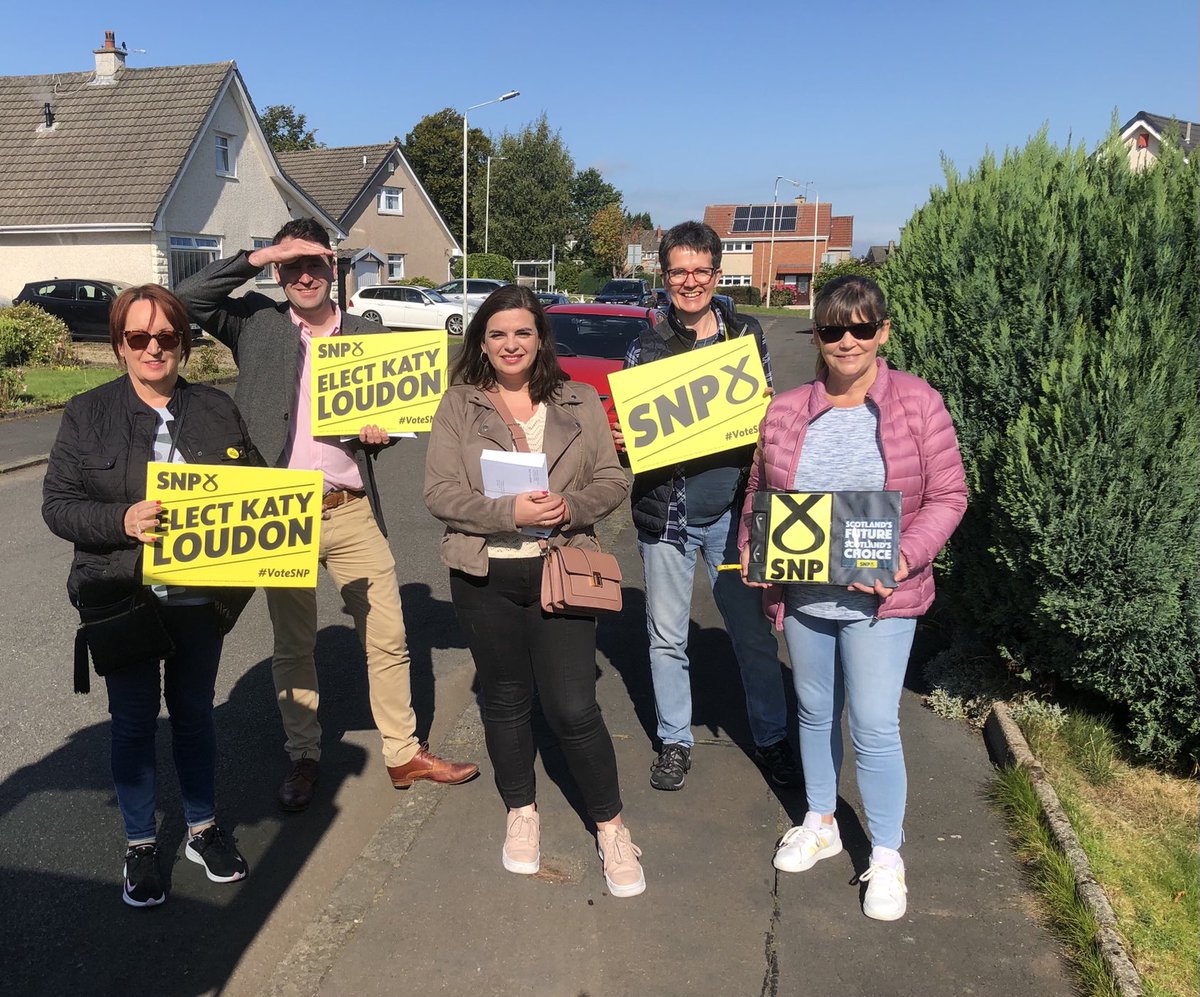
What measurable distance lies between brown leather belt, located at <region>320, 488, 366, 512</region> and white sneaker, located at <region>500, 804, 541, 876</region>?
1.36 meters

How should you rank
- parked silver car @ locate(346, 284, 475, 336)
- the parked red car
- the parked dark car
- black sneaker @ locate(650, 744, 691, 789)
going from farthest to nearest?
the parked dark car → parked silver car @ locate(346, 284, 475, 336) → the parked red car → black sneaker @ locate(650, 744, 691, 789)

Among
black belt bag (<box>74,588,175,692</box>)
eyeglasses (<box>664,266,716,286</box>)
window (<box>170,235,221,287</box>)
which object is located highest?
window (<box>170,235,221,287</box>)

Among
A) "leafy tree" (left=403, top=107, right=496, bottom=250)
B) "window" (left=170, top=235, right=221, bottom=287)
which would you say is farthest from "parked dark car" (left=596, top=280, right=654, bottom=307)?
"leafy tree" (left=403, top=107, right=496, bottom=250)

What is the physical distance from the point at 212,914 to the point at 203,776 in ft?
1.52

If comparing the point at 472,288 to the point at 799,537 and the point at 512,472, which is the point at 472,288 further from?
the point at 799,537

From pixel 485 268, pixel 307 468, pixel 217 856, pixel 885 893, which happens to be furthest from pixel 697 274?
pixel 485 268

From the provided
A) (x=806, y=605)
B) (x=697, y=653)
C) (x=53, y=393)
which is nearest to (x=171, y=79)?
(x=53, y=393)

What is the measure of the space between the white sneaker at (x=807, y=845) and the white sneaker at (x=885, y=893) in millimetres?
254

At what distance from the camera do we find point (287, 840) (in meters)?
3.79

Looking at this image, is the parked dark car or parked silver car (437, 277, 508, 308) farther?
the parked dark car

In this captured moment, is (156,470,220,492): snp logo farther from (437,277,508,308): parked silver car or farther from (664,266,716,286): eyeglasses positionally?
(437,277,508,308): parked silver car

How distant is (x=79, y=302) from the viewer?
2303 centimetres

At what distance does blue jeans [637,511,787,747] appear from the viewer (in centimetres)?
386

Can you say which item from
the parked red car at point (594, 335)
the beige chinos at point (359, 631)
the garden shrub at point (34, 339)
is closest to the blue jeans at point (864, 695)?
the beige chinos at point (359, 631)
